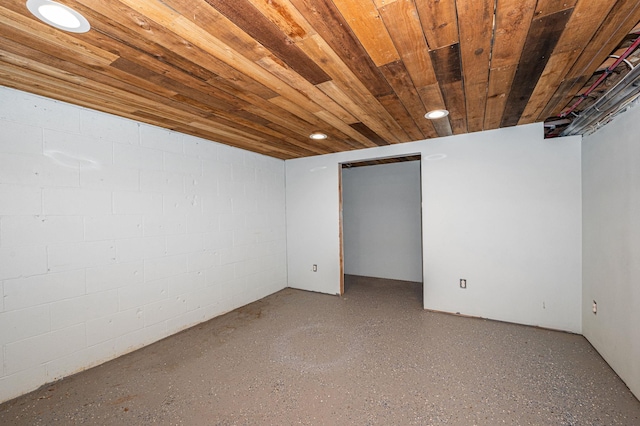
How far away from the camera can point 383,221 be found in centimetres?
519

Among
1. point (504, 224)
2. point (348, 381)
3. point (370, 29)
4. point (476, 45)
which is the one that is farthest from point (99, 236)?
point (504, 224)

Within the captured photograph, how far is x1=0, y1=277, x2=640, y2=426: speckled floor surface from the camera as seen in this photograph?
5.51 feet

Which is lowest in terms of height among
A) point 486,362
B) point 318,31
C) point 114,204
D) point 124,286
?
point 486,362

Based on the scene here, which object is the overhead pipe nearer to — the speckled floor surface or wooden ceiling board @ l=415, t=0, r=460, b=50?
wooden ceiling board @ l=415, t=0, r=460, b=50

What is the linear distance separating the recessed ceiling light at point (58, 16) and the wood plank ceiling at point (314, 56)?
40 millimetres

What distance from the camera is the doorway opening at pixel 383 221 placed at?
4.89m

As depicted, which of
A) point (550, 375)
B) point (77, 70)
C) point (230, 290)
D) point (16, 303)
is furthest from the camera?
point (230, 290)

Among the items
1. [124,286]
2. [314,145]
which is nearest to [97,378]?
[124,286]

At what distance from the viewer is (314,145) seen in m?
3.50

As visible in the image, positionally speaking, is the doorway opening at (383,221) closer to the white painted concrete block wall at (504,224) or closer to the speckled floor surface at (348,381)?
the white painted concrete block wall at (504,224)

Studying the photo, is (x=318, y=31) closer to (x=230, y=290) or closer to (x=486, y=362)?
(x=486, y=362)

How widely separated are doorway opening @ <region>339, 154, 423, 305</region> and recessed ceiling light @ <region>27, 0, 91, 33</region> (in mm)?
3965

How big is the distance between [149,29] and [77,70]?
2.52 feet

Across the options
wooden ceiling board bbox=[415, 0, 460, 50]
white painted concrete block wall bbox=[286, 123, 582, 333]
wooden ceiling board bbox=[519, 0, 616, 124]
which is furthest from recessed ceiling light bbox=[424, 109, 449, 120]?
wooden ceiling board bbox=[415, 0, 460, 50]
